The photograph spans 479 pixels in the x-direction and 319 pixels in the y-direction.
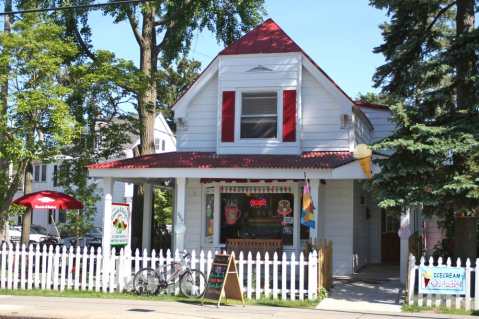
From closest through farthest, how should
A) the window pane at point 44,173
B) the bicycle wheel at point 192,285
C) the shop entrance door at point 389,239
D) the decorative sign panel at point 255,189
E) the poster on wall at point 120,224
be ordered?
the bicycle wheel at point 192,285, the poster on wall at point 120,224, the decorative sign panel at point 255,189, the shop entrance door at point 389,239, the window pane at point 44,173

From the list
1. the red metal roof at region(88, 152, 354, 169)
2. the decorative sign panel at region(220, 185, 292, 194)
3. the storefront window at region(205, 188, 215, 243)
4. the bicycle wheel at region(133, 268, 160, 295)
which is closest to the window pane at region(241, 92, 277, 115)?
the red metal roof at region(88, 152, 354, 169)

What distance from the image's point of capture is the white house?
17734mm

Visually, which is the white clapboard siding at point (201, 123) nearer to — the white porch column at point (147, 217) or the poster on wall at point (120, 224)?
the white porch column at point (147, 217)

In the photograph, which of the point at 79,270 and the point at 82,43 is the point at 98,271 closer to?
the point at 79,270

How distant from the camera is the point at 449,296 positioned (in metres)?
12.7

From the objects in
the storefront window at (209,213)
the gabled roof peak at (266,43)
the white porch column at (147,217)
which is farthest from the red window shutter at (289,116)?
the white porch column at (147,217)

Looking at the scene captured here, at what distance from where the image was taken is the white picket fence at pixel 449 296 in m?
12.5

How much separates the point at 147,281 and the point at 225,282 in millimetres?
2448

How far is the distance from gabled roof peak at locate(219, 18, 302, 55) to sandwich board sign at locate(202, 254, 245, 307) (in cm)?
755

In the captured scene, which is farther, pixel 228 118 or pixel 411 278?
pixel 228 118

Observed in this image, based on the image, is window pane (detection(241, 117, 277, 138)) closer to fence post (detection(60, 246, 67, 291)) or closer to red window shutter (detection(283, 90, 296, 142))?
red window shutter (detection(283, 90, 296, 142))

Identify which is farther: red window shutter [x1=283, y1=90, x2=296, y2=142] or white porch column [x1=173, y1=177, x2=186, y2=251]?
red window shutter [x1=283, y1=90, x2=296, y2=142]

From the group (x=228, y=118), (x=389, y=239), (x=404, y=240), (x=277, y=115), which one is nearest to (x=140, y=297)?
(x=228, y=118)

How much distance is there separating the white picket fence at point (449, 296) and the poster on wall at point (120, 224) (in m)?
7.14
